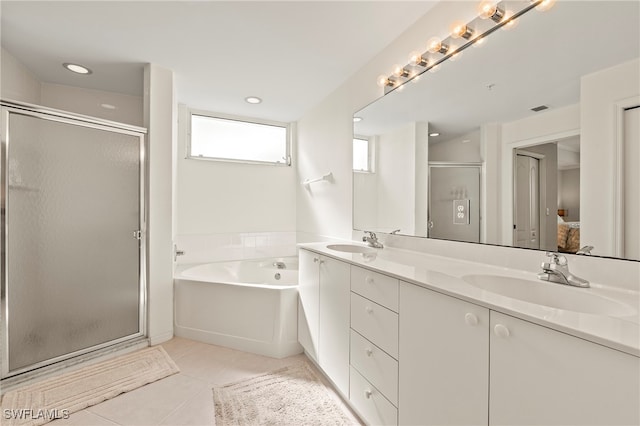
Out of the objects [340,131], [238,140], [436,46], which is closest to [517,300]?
[436,46]

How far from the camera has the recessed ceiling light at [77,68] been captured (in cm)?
233

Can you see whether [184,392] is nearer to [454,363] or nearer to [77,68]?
[454,363]

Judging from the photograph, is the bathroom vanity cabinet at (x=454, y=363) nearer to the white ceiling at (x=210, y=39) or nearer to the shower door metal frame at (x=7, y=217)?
the white ceiling at (x=210, y=39)

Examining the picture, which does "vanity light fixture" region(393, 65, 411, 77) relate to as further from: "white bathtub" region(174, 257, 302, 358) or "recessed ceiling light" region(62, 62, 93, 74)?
"recessed ceiling light" region(62, 62, 93, 74)

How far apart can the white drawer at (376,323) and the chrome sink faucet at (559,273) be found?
58cm

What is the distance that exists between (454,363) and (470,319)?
0.19 meters

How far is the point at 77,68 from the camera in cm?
238

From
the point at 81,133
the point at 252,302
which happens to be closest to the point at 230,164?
the point at 81,133

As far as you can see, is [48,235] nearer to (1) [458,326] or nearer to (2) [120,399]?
(2) [120,399]

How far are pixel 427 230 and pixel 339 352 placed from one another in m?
0.90

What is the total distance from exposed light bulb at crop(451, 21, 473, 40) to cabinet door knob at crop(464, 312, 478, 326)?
53.8 inches

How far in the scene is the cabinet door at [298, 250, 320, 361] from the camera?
6.21 feet

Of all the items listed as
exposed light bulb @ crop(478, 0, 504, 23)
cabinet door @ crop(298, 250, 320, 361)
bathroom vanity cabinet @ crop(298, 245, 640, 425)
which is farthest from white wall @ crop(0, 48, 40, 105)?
exposed light bulb @ crop(478, 0, 504, 23)

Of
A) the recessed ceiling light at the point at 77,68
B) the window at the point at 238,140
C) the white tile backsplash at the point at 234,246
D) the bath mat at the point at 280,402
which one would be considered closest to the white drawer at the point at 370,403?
the bath mat at the point at 280,402
